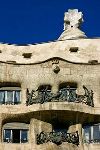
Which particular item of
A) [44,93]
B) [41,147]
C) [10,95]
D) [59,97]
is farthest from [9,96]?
[41,147]

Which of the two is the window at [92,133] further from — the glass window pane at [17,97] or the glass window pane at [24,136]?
the glass window pane at [17,97]

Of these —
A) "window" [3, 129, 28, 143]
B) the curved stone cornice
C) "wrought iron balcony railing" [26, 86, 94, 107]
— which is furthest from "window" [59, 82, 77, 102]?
"window" [3, 129, 28, 143]

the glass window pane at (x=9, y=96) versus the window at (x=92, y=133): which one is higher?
the glass window pane at (x=9, y=96)

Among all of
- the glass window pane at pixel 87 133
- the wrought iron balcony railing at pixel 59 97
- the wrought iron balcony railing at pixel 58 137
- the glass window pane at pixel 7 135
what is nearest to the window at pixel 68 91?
the wrought iron balcony railing at pixel 59 97

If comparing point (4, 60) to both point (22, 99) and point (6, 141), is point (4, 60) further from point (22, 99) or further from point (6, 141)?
point (6, 141)

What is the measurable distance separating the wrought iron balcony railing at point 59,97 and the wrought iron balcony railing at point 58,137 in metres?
1.95

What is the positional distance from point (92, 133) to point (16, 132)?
4.26 m

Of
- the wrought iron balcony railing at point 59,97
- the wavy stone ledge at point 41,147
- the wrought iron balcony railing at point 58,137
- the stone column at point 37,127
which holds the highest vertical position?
the wrought iron balcony railing at point 59,97

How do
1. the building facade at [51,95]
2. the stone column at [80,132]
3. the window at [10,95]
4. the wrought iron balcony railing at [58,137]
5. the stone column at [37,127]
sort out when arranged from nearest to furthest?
the wrought iron balcony railing at [58,137] → the stone column at [80,132] → the building facade at [51,95] → the stone column at [37,127] → the window at [10,95]

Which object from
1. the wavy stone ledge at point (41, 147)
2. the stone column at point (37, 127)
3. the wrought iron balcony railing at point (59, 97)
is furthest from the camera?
the wrought iron balcony railing at point (59, 97)

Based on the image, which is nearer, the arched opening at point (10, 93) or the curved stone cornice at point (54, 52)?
the arched opening at point (10, 93)

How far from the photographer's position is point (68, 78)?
1353 inches

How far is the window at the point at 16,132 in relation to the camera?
107ft

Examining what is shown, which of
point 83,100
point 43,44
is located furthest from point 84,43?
point 83,100
